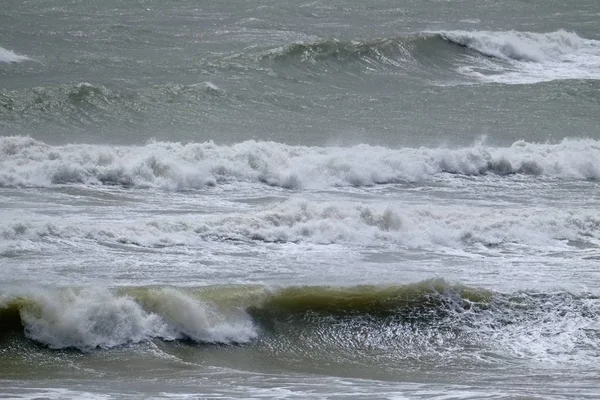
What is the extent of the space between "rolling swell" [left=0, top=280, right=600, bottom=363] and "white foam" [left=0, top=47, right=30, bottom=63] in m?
13.7

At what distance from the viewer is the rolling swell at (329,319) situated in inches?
404

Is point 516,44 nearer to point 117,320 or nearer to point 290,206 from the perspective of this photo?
point 290,206

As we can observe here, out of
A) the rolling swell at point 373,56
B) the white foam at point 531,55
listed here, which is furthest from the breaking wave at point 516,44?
the rolling swell at point 373,56

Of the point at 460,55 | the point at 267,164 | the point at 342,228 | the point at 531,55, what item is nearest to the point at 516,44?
the point at 531,55

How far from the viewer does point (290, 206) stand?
1424cm

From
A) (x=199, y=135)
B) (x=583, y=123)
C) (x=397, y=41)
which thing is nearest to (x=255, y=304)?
(x=199, y=135)

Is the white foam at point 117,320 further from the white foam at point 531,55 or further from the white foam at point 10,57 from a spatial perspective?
the white foam at point 531,55

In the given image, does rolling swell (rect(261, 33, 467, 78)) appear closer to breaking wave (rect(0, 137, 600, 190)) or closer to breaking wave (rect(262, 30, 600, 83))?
breaking wave (rect(262, 30, 600, 83))

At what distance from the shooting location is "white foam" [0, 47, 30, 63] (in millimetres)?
23453

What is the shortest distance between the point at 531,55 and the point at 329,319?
751 inches

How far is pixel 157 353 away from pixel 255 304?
1437 mm

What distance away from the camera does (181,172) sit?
16641mm

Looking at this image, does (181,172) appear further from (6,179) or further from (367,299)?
(367,299)

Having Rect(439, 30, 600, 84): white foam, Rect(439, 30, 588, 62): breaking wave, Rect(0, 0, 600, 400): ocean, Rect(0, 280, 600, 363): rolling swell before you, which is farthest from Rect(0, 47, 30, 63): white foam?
Rect(0, 280, 600, 363): rolling swell
